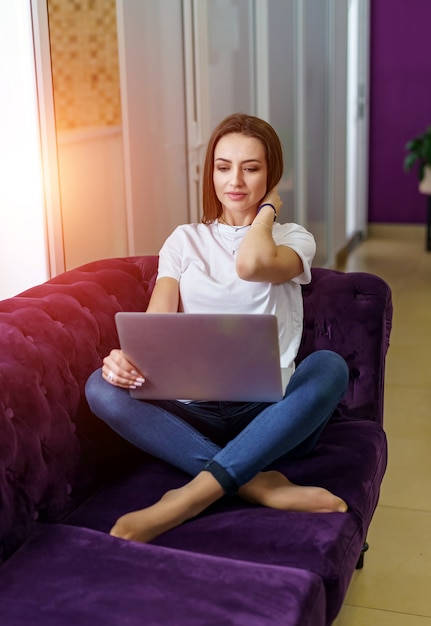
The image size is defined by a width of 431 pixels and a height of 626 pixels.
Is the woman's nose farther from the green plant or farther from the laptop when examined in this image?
the green plant

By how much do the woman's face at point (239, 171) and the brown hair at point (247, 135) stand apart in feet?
0.04

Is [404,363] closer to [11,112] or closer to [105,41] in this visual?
[105,41]

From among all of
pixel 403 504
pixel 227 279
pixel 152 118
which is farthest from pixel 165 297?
pixel 152 118

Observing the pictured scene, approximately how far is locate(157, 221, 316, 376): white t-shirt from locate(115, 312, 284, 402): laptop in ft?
0.93

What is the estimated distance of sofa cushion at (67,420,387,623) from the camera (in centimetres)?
149

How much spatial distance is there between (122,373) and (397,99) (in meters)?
5.88

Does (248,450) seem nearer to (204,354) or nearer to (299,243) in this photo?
(204,354)

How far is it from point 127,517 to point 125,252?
61.2 inches

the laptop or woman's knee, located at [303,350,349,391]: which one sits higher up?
the laptop

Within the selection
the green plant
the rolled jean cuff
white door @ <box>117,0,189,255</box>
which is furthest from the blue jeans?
the green plant

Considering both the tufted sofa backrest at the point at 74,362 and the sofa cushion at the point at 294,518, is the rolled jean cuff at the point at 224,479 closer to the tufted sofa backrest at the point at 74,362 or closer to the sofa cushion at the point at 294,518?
the sofa cushion at the point at 294,518

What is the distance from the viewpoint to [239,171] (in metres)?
1.98

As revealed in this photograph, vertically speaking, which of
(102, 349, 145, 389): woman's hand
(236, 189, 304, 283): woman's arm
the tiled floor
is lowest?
the tiled floor

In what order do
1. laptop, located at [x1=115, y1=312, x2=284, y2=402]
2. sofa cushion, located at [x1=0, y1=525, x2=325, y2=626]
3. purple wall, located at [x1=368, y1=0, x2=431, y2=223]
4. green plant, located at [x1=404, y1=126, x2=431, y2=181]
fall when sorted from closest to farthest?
sofa cushion, located at [x1=0, y1=525, x2=325, y2=626]
laptop, located at [x1=115, y1=312, x2=284, y2=402]
green plant, located at [x1=404, y1=126, x2=431, y2=181]
purple wall, located at [x1=368, y1=0, x2=431, y2=223]
